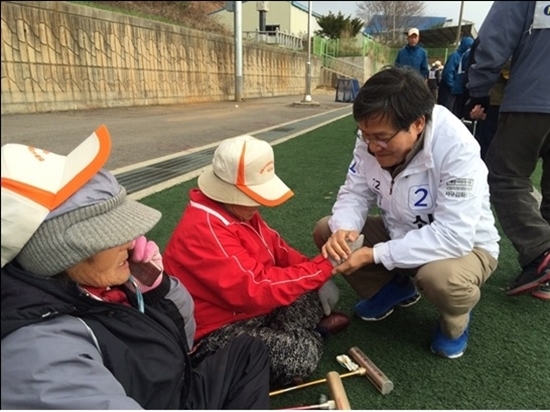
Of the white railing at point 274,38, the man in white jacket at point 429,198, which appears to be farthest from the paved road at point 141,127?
the white railing at point 274,38

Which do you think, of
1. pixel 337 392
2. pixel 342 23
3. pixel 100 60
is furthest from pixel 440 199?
pixel 100 60

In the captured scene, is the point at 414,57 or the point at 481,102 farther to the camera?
the point at 414,57

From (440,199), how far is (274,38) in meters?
18.2

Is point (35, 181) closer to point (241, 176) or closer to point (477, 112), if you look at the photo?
point (241, 176)

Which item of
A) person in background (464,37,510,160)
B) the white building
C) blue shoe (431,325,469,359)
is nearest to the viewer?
blue shoe (431,325,469,359)

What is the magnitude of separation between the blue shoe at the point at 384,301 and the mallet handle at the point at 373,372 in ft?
1.12

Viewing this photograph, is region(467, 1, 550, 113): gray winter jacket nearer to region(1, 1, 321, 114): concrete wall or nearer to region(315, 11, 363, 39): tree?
region(315, 11, 363, 39): tree

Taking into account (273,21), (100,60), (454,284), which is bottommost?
→ (454,284)

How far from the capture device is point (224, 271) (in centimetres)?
178

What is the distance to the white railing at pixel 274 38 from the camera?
17.5 metres

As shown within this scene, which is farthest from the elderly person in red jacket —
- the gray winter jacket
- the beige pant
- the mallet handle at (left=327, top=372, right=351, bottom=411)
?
the gray winter jacket

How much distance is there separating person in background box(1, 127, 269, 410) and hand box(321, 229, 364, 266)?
0.69 meters

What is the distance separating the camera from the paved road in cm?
632

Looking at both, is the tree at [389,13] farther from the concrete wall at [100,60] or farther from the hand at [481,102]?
the concrete wall at [100,60]
